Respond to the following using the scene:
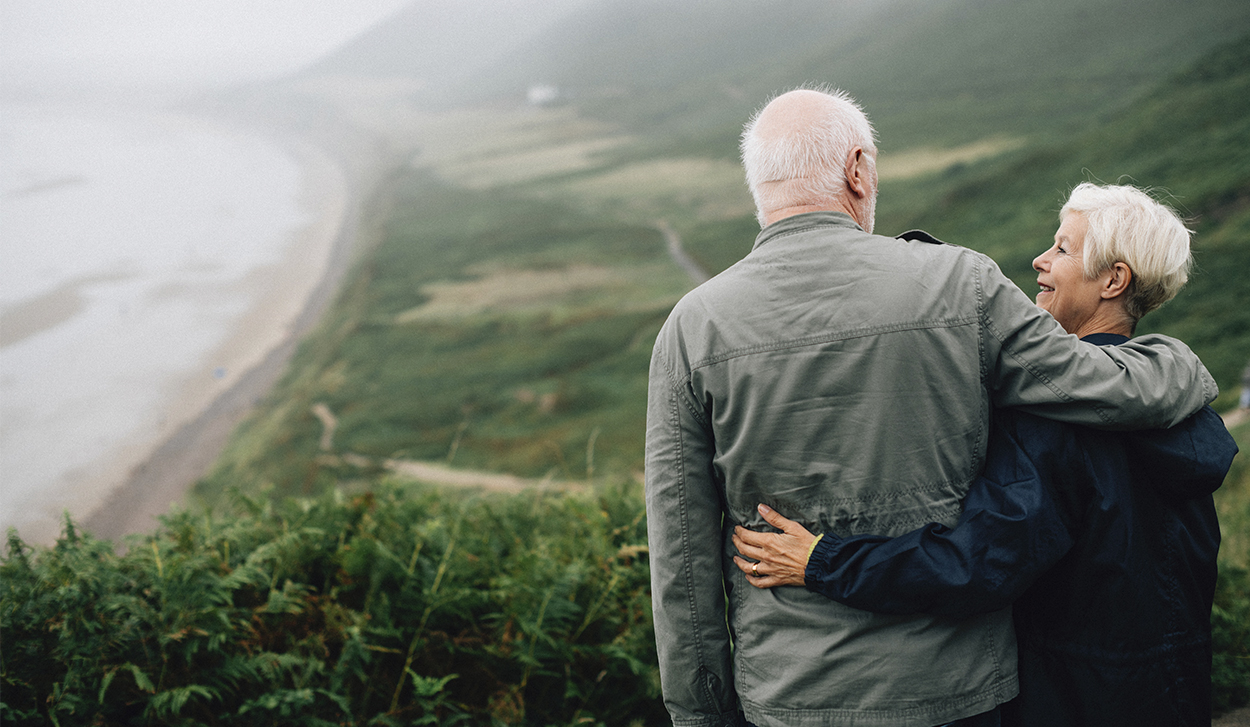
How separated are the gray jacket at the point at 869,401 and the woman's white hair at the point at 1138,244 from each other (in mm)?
263

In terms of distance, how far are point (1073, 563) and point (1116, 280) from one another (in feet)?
2.57

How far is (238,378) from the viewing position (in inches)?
1186

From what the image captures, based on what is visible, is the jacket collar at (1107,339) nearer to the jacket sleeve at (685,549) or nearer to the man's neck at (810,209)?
the man's neck at (810,209)

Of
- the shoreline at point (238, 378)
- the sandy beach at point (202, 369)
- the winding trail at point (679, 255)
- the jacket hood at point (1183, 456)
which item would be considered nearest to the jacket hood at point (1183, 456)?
the jacket hood at point (1183, 456)

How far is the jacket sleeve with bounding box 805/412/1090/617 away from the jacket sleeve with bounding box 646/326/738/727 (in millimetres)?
269

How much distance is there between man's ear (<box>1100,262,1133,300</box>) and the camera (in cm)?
203

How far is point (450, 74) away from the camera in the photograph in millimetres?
101625

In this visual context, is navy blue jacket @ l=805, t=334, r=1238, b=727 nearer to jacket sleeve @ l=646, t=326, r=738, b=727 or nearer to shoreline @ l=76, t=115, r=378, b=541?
jacket sleeve @ l=646, t=326, r=738, b=727

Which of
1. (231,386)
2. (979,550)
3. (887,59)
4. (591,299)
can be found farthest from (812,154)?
(887,59)

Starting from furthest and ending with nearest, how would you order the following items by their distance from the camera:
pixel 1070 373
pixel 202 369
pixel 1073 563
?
pixel 202 369 < pixel 1073 563 < pixel 1070 373

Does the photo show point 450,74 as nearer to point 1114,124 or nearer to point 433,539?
point 1114,124

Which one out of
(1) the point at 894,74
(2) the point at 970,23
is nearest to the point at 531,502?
(1) the point at 894,74

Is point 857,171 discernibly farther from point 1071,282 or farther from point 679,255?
point 679,255

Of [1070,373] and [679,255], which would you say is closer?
[1070,373]
